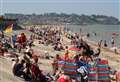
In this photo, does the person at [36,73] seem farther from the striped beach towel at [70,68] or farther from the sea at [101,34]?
the sea at [101,34]

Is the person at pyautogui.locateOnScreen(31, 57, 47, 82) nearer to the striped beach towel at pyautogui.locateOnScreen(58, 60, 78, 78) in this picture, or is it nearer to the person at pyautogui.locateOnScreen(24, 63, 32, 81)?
the person at pyautogui.locateOnScreen(24, 63, 32, 81)

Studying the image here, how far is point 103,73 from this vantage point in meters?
13.3

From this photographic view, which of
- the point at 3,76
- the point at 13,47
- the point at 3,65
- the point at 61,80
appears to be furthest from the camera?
the point at 13,47

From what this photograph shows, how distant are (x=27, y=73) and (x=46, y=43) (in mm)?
22667

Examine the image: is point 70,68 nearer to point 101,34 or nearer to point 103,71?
point 103,71

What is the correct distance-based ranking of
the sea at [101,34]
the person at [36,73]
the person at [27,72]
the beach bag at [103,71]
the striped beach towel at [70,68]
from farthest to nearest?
the sea at [101,34] → the striped beach towel at [70,68] → the person at [27,72] → the person at [36,73] → the beach bag at [103,71]

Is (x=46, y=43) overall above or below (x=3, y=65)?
below

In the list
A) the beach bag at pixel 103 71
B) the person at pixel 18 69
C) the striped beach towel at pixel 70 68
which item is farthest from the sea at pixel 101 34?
the person at pixel 18 69

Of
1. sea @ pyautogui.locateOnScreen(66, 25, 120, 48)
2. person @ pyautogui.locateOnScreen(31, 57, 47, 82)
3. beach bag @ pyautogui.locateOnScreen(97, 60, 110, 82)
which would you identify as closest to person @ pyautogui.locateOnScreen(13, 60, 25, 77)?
person @ pyautogui.locateOnScreen(31, 57, 47, 82)

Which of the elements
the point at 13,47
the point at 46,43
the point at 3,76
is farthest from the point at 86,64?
the point at 46,43

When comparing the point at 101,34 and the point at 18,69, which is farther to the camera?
the point at 101,34

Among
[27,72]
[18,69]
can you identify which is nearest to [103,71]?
[27,72]

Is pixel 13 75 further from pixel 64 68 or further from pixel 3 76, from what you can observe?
pixel 64 68

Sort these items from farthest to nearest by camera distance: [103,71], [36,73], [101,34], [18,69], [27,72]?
1. [101,34]
2. [18,69]
3. [27,72]
4. [36,73]
5. [103,71]
